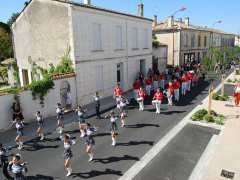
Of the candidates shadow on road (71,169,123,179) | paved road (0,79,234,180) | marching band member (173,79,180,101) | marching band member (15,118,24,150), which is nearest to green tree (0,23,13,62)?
paved road (0,79,234,180)

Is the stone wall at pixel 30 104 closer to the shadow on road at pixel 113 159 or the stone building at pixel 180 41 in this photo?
the shadow on road at pixel 113 159

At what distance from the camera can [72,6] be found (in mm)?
16250

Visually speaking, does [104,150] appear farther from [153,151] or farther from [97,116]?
[97,116]

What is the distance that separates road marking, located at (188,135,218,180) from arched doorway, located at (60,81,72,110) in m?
9.21

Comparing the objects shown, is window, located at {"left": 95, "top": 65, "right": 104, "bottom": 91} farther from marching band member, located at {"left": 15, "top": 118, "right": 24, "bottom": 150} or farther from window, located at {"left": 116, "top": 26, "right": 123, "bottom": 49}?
marching band member, located at {"left": 15, "top": 118, "right": 24, "bottom": 150}

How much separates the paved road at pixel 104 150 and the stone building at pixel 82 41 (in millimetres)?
4876

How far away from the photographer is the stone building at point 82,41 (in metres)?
A: 17.0

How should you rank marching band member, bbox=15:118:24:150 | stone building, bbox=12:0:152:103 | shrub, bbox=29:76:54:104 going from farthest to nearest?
stone building, bbox=12:0:152:103
shrub, bbox=29:76:54:104
marching band member, bbox=15:118:24:150

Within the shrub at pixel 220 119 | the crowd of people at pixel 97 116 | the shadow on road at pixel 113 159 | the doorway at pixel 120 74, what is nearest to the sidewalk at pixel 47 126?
the crowd of people at pixel 97 116

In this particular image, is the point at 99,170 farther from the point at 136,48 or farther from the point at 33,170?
the point at 136,48

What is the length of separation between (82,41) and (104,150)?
363 inches

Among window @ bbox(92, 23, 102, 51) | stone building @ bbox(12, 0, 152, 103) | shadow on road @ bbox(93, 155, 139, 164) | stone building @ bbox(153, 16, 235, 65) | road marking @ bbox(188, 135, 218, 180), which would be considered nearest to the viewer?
road marking @ bbox(188, 135, 218, 180)

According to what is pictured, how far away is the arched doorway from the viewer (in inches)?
645

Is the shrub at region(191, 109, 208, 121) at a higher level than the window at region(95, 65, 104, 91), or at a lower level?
lower
